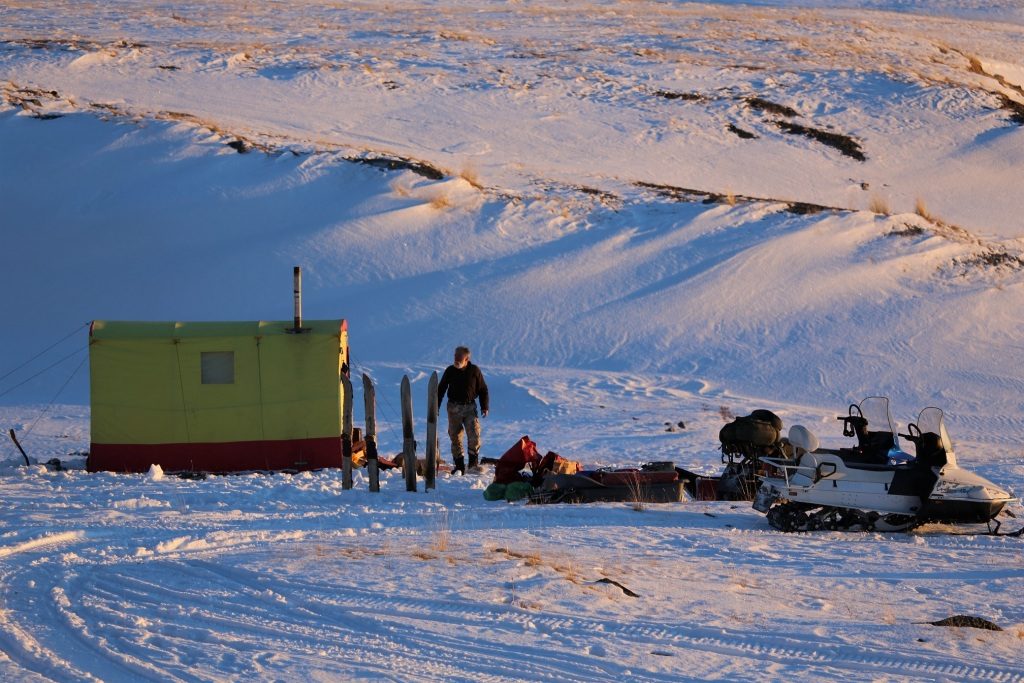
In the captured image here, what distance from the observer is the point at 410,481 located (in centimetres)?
1222

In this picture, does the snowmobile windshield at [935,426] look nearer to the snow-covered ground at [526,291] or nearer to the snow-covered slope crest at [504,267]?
the snow-covered ground at [526,291]

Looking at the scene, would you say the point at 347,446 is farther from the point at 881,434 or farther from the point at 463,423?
the point at 881,434

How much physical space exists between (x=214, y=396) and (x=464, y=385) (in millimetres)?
2804

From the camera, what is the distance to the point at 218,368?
46.8 feet

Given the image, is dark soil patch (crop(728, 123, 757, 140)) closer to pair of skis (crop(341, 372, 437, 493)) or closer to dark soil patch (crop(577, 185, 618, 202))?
dark soil patch (crop(577, 185, 618, 202))

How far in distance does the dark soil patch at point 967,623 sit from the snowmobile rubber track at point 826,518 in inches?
99.6

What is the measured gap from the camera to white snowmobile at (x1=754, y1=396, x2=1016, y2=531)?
10.3 m

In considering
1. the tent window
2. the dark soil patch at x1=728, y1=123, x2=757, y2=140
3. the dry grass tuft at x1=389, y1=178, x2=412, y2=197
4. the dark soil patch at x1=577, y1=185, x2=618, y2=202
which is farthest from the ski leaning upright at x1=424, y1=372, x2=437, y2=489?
the dark soil patch at x1=728, y1=123, x2=757, y2=140

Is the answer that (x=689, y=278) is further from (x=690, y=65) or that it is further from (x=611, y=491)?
(x=690, y=65)

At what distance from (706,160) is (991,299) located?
956cm

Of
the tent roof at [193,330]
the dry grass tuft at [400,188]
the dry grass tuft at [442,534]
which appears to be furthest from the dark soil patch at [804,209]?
the dry grass tuft at [442,534]

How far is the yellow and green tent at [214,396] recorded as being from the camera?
14117mm


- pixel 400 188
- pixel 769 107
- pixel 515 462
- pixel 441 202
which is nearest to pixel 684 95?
pixel 769 107

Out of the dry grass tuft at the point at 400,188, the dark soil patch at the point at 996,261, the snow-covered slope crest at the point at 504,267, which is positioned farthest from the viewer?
the dry grass tuft at the point at 400,188
